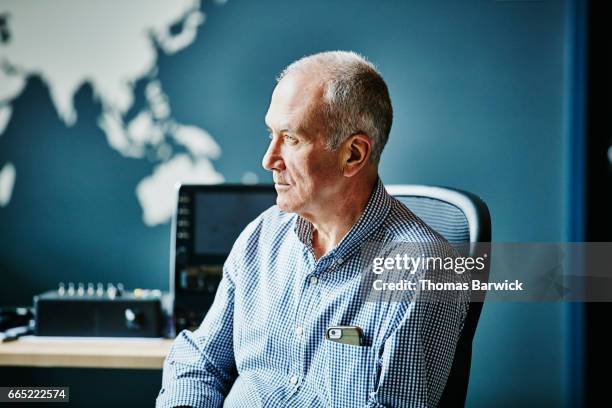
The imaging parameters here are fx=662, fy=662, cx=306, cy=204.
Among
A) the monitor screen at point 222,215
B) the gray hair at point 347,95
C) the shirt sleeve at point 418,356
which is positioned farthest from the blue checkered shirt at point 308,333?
the monitor screen at point 222,215

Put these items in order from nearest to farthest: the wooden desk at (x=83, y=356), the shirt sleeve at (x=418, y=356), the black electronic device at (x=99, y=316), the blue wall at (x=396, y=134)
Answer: the shirt sleeve at (x=418, y=356) → the wooden desk at (x=83, y=356) → the black electronic device at (x=99, y=316) → the blue wall at (x=396, y=134)

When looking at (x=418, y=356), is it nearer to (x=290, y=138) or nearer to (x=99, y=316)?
(x=290, y=138)

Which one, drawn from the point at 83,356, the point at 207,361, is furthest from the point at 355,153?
the point at 83,356

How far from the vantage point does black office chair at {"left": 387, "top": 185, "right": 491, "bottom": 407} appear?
50.2 inches

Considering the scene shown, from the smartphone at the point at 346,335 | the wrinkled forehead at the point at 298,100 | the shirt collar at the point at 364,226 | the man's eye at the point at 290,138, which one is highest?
the wrinkled forehead at the point at 298,100

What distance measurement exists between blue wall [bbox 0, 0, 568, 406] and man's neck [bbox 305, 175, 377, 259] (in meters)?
1.11

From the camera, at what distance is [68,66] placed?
8.50 feet

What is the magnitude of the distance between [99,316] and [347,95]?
4.05 feet

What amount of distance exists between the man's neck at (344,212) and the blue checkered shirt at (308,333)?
0.04 meters

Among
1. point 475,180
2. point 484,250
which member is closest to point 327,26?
point 475,180

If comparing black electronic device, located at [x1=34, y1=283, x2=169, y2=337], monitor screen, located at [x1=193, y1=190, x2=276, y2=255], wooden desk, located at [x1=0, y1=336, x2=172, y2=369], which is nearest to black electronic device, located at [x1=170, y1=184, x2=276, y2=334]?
monitor screen, located at [x1=193, y1=190, x2=276, y2=255]

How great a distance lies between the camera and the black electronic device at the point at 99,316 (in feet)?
6.97

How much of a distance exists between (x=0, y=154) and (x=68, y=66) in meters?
0.45

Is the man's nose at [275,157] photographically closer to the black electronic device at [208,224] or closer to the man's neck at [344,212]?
the man's neck at [344,212]
